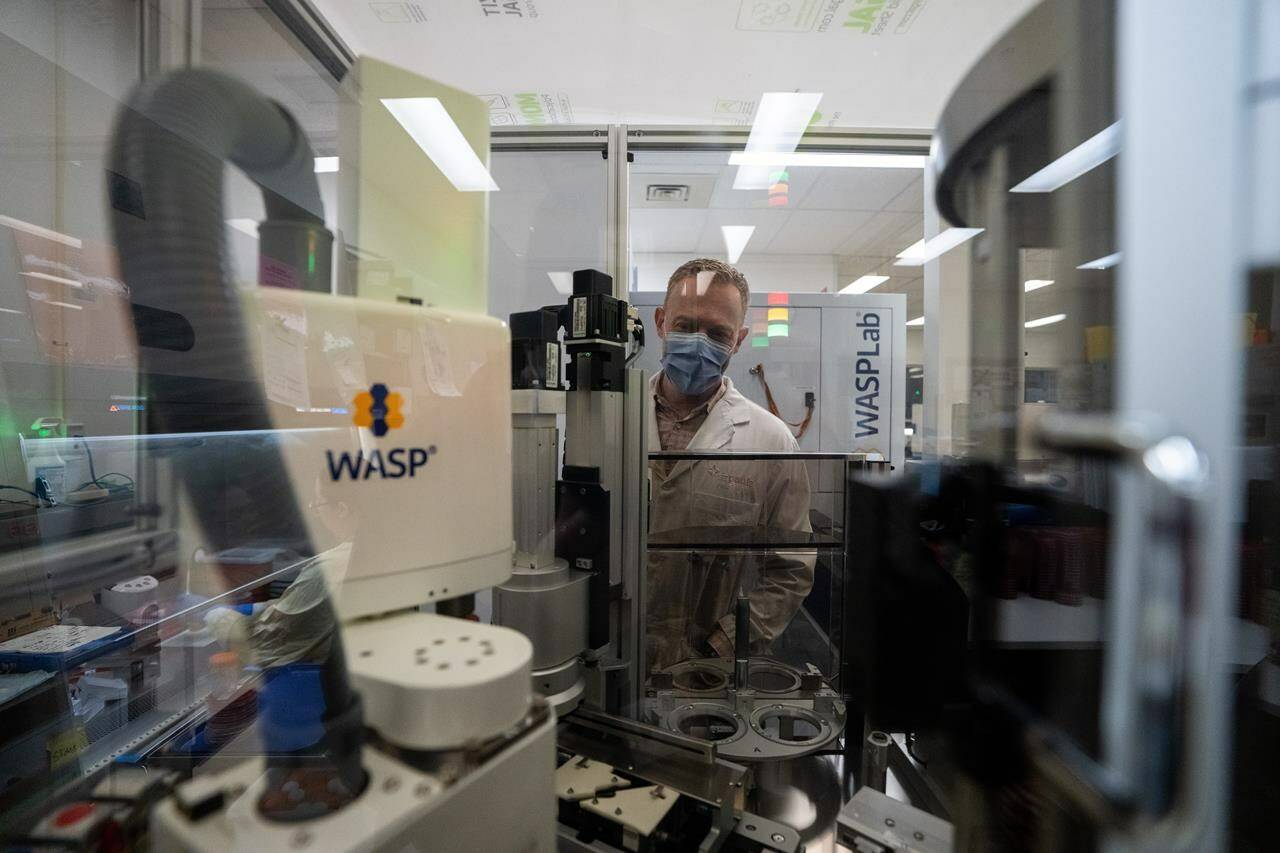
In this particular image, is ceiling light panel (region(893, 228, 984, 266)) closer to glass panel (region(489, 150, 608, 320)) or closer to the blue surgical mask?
the blue surgical mask

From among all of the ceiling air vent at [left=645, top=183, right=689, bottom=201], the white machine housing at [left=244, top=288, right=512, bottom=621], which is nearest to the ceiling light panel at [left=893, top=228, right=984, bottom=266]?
the white machine housing at [left=244, top=288, right=512, bottom=621]

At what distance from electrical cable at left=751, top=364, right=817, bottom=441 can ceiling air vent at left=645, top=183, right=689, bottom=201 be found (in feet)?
2.40

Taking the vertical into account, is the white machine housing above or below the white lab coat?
above

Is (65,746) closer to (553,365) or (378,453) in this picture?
(378,453)

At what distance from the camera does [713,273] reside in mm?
1818

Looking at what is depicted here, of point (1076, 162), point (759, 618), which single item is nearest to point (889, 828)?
point (759, 618)

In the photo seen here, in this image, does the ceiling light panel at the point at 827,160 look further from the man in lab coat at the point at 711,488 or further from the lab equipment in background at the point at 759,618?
the lab equipment in background at the point at 759,618

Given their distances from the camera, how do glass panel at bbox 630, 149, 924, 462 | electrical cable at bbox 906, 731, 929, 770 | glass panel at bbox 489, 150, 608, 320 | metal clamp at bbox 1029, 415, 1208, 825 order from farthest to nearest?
glass panel at bbox 630, 149, 924, 462, glass panel at bbox 489, 150, 608, 320, electrical cable at bbox 906, 731, 929, 770, metal clamp at bbox 1029, 415, 1208, 825

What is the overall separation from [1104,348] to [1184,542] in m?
0.20

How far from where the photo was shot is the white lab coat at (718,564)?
1.40 metres

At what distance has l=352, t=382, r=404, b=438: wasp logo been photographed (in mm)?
518

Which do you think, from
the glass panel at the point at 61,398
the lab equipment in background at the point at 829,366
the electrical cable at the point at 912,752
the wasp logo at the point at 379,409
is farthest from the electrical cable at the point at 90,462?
the electrical cable at the point at 912,752

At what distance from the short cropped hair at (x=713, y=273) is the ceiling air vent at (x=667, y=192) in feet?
0.81

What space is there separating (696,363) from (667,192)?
67 cm
